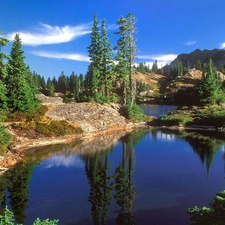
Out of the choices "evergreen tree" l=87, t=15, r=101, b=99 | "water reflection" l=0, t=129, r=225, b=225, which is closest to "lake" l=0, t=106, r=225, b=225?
"water reflection" l=0, t=129, r=225, b=225

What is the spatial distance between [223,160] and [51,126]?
2295 centimetres

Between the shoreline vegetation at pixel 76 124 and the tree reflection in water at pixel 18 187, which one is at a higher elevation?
the shoreline vegetation at pixel 76 124

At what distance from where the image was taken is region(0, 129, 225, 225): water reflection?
51.8 feet

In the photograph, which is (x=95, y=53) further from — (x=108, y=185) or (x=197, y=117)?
(x=108, y=185)

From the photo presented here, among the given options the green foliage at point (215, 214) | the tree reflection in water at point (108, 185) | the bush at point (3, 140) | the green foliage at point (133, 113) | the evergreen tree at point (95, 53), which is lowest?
the tree reflection in water at point (108, 185)

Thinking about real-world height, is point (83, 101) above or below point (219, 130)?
above

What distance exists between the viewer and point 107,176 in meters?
21.7

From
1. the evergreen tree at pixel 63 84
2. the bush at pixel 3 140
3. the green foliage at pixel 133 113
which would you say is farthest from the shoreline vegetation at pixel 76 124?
the evergreen tree at pixel 63 84

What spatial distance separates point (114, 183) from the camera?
20047 mm

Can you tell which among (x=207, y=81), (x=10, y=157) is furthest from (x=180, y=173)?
(x=207, y=81)

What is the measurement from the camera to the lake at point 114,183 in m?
15.3

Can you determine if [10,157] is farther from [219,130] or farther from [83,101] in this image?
[219,130]

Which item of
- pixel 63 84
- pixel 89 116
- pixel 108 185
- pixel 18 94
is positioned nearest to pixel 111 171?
pixel 108 185

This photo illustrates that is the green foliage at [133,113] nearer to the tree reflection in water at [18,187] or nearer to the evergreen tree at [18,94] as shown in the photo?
the evergreen tree at [18,94]
